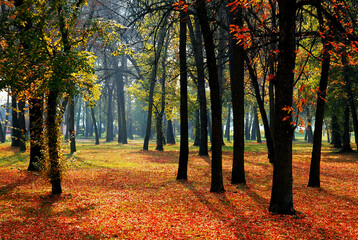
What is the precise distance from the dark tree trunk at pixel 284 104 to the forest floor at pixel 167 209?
0.54 m

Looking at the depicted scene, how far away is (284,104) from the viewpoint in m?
6.69

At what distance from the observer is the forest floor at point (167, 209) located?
6.13m

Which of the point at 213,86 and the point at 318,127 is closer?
the point at 213,86

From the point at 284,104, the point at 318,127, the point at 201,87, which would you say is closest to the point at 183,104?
the point at 318,127

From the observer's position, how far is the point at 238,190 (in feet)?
33.5

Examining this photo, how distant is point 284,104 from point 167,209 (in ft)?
13.3

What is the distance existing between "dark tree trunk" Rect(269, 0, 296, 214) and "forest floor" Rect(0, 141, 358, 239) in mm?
544

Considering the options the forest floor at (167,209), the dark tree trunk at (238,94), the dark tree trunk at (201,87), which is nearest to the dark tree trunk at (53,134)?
the forest floor at (167,209)

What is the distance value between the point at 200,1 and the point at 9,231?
741 centimetres

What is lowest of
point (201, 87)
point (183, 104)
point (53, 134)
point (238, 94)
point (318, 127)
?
point (53, 134)

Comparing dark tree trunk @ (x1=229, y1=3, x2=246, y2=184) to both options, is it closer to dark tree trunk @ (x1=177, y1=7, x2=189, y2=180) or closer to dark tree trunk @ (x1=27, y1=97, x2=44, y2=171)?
dark tree trunk @ (x1=177, y1=7, x2=189, y2=180)

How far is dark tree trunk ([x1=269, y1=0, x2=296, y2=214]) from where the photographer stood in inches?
258

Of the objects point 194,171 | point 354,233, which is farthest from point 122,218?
point 194,171

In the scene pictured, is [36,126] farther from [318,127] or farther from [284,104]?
[318,127]
